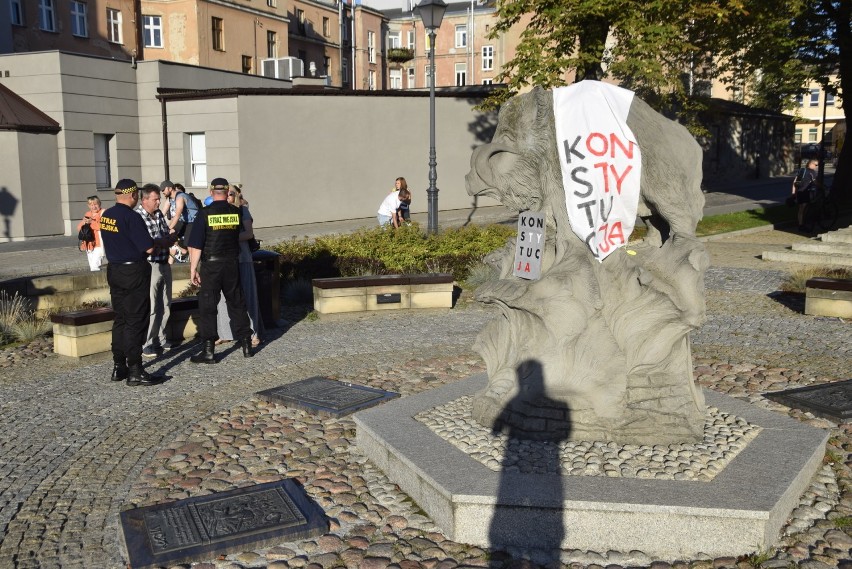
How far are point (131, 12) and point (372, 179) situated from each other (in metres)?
14.9

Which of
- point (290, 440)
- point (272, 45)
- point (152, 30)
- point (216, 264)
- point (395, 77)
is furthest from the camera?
point (395, 77)

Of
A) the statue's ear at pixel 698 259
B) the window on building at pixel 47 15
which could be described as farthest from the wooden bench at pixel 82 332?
the window on building at pixel 47 15

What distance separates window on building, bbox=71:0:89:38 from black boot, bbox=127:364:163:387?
28012mm

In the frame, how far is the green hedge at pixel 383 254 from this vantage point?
12727 millimetres

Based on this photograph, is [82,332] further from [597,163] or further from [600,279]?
[597,163]

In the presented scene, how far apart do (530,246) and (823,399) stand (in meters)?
3.00

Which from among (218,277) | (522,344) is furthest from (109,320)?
(522,344)

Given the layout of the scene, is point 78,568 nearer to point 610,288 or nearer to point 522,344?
point 522,344

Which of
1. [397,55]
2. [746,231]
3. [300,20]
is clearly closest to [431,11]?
[746,231]

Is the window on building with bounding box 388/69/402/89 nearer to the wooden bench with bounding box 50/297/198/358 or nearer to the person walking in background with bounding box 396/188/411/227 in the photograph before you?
the person walking in background with bounding box 396/188/411/227

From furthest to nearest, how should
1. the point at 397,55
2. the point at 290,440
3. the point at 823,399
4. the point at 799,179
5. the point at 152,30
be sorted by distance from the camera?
the point at 397,55 → the point at 152,30 → the point at 799,179 → the point at 823,399 → the point at 290,440

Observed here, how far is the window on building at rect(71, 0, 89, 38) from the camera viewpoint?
31766mm

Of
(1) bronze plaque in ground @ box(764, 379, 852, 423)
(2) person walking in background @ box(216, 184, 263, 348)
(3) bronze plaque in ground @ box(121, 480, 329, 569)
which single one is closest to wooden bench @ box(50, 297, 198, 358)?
(2) person walking in background @ box(216, 184, 263, 348)

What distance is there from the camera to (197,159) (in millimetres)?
24844
